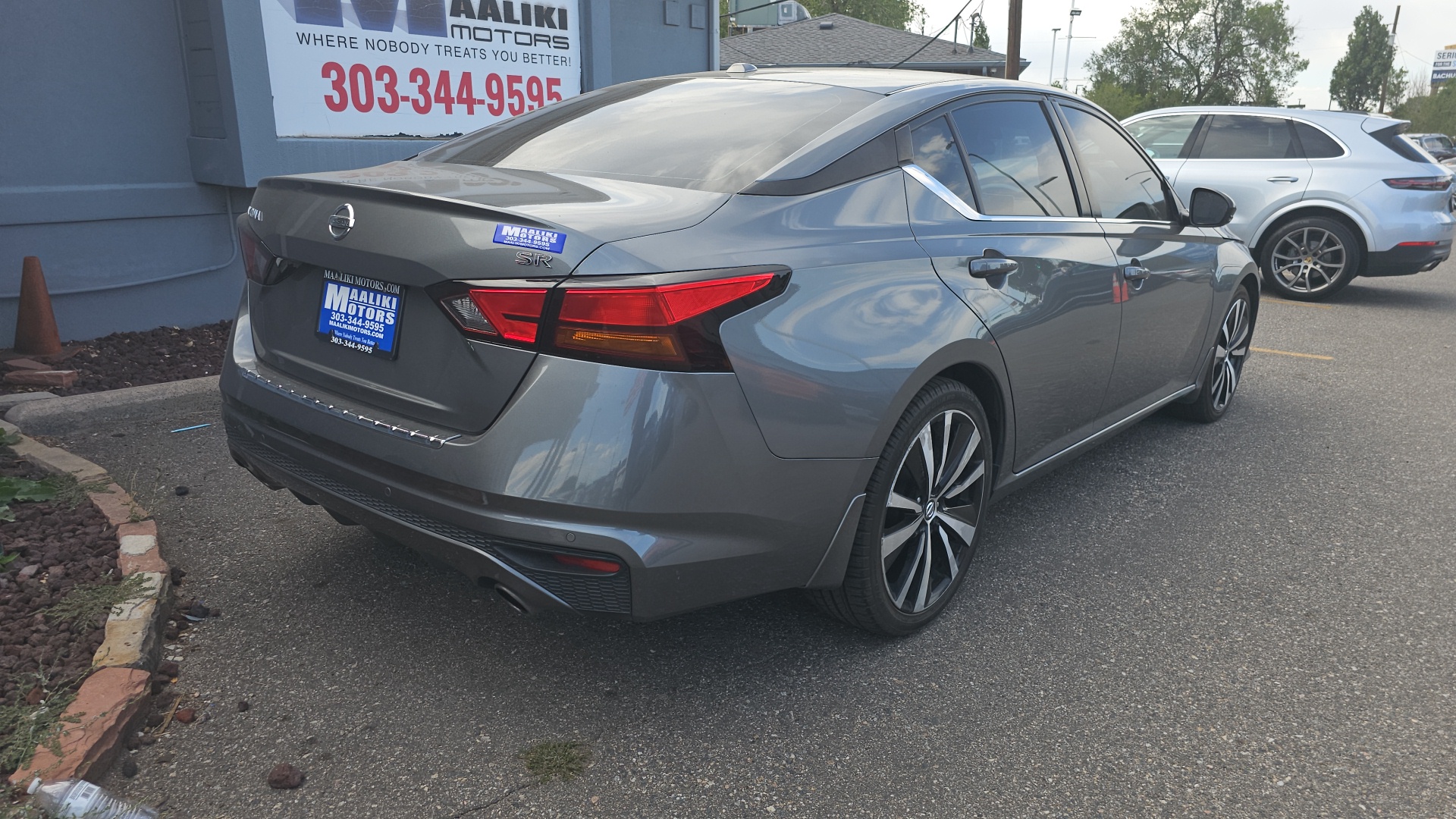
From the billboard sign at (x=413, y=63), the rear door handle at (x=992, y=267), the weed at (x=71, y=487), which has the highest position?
the billboard sign at (x=413, y=63)

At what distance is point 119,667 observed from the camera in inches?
102

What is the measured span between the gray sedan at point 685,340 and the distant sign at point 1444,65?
6078 inches

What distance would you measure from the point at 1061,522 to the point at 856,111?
1.88 metres

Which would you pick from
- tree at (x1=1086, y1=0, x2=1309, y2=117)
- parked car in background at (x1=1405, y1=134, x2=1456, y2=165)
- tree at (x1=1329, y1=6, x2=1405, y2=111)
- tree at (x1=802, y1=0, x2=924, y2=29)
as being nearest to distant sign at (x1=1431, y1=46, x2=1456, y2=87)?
tree at (x1=1329, y1=6, x2=1405, y2=111)

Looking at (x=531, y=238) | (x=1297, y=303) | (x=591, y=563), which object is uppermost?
(x=531, y=238)

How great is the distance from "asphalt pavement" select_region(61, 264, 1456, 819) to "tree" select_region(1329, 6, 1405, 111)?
105624 mm

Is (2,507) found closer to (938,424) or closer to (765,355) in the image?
(765,355)

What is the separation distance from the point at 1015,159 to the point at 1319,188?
297 inches

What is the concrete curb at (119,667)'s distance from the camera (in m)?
2.27

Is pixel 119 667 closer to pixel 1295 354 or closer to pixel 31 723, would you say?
pixel 31 723

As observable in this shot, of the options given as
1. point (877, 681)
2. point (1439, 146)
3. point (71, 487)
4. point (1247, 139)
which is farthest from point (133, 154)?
point (1439, 146)

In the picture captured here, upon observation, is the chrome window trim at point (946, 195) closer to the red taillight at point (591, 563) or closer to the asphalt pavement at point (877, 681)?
the asphalt pavement at point (877, 681)

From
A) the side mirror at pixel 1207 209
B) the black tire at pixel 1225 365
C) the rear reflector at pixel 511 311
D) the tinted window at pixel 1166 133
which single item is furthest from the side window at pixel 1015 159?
the tinted window at pixel 1166 133

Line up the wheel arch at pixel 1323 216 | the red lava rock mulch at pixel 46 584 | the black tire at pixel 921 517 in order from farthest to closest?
the wheel arch at pixel 1323 216
the black tire at pixel 921 517
the red lava rock mulch at pixel 46 584
